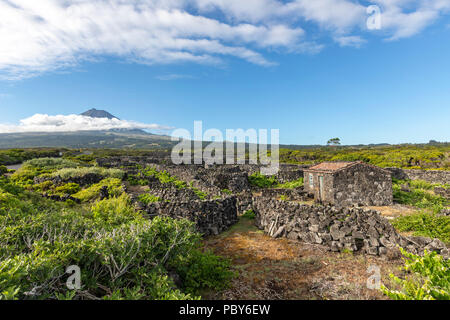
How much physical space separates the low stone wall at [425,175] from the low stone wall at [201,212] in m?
28.4

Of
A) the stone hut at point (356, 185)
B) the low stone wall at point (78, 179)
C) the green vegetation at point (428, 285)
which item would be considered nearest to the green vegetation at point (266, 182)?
the stone hut at point (356, 185)

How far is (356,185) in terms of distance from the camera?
17.1 meters

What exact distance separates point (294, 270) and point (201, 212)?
4834mm

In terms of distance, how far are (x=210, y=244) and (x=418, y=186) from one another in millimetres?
26045

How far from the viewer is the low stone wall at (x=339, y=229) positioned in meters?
7.63

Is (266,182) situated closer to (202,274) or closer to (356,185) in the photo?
(356,185)

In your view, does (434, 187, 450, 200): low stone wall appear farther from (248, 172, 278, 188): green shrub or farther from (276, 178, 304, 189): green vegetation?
(248, 172, 278, 188): green shrub

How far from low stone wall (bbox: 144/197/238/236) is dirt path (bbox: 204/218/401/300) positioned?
1.08 metres

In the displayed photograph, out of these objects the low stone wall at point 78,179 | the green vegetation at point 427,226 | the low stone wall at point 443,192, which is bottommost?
the low stone wall at point 443,192

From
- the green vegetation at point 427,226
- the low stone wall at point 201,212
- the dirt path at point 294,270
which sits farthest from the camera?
the low stone wall at point 201,212

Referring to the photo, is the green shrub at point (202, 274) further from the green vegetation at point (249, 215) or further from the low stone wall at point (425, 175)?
the low stone wall at point (425, 175)

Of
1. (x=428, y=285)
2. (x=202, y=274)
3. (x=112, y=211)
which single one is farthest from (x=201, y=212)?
(x=428, y=285)
